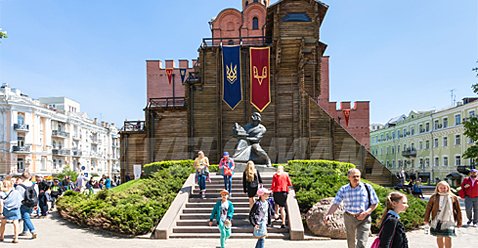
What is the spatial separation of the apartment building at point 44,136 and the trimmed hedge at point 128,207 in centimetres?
2746

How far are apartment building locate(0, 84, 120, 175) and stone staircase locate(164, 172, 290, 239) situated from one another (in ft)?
101

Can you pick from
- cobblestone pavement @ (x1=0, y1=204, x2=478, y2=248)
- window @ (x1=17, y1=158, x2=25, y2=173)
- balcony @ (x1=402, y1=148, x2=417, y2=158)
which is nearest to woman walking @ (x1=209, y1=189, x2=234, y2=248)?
cobblestone pavement @ (x1=0, y1=204, x2=478, y2=248)

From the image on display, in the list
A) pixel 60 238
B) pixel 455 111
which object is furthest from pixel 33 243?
pixel 455 111

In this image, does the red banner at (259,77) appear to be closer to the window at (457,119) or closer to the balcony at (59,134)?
the window at (457,119)

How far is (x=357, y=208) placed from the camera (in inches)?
240

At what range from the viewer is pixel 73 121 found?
6234cm

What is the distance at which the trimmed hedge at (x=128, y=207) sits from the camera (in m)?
10.8

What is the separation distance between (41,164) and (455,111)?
57358mm

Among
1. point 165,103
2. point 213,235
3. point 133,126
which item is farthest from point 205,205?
point 133,126

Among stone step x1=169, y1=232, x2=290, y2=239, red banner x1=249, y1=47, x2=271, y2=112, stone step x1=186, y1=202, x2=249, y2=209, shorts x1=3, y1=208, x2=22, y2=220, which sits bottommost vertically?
stone step x1=169, y1=232, x2=290, y2=239

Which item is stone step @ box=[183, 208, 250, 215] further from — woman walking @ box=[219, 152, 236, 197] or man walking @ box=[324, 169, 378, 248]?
man walking @ box=[324, 169, 378, 248]

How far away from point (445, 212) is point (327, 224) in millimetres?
3643

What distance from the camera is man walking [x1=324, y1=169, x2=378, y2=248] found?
606 cm

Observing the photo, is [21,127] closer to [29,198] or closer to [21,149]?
[21,149]
